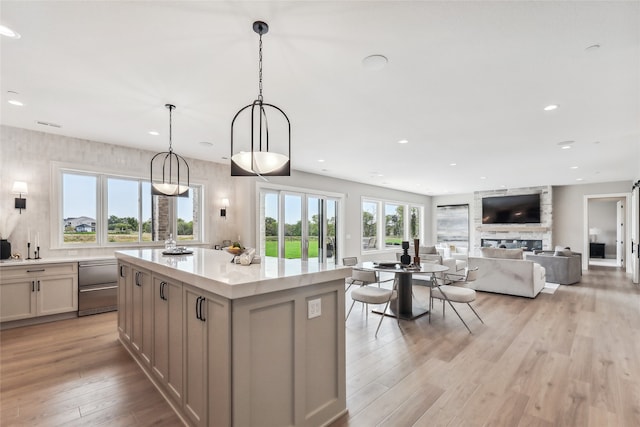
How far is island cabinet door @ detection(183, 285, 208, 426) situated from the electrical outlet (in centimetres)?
63

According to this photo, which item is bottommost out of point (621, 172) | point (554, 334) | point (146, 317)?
point (554, 334)

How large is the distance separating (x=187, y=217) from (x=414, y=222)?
8.41m

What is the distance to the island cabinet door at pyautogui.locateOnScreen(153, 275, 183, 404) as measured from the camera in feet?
7.07

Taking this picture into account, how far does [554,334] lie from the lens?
3.79 metres

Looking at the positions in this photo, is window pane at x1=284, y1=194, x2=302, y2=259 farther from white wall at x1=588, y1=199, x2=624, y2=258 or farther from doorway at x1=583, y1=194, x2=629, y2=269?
white wall at x1=588, y1=199, x2=624, y2=258

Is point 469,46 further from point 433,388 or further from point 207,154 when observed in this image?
point 207,154

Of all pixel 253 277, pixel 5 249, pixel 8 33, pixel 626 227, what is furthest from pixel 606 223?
pixel 5 249

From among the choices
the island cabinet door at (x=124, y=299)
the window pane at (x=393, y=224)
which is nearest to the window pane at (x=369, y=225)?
the window pane at (x=393, y=224)

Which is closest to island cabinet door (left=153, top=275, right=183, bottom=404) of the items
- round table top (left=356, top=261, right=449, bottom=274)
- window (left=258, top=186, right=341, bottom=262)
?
round table top (left=356, top=261, right=449, bottom=274)

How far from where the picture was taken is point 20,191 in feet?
13.5

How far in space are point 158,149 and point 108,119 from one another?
4.86 feet

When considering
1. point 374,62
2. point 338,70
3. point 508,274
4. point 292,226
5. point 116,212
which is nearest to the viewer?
point 374,62

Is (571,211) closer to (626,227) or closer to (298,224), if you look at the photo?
(626,227)

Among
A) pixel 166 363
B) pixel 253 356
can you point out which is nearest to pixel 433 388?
pixel 253 356
